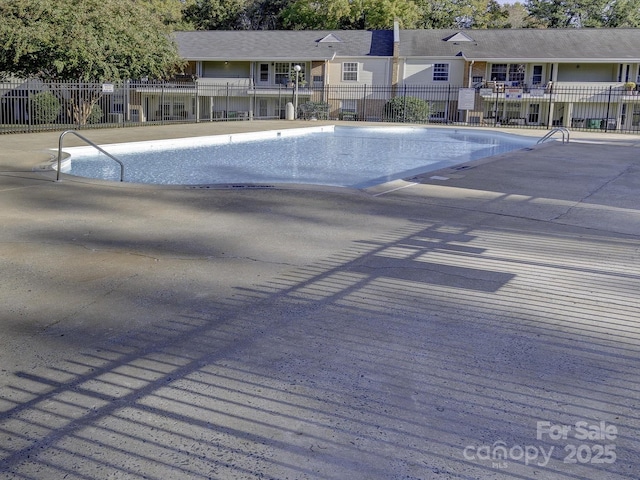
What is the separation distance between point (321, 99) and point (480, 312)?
3801cm

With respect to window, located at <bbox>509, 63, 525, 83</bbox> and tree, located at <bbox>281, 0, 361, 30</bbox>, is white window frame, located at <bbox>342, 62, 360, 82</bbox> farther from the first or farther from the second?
window, located at <bbox>509, 63, 525, 83</bbox>

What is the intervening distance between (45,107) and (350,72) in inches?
927

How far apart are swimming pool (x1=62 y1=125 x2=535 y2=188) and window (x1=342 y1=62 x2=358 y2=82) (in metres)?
15.3

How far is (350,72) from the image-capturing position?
147 ft

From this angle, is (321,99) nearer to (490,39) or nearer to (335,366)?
(490,39)

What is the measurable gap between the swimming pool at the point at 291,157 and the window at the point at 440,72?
13899 mm

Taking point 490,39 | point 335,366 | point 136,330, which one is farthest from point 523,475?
point 490,39

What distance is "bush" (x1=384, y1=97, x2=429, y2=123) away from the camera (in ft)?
122

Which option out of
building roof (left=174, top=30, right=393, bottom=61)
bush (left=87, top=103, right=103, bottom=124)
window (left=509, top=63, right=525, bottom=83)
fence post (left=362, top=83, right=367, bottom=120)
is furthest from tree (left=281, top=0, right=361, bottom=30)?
bush (left=87, top=103, right=103, bottom=124)

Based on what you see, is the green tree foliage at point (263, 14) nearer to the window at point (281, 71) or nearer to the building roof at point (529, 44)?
the window at point (281, 71)

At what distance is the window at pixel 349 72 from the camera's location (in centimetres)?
4466

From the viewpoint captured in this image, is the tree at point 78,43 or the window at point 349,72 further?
the window at point 349,72

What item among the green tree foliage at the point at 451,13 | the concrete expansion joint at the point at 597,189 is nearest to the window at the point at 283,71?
the green tree foliage at the point at 451,13

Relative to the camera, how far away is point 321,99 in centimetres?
4222
